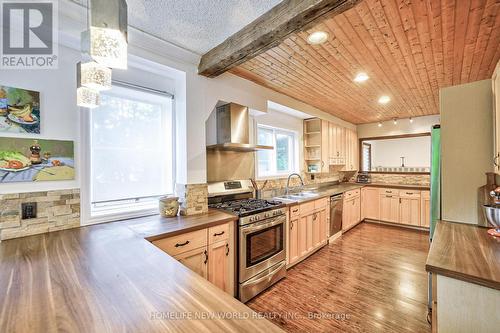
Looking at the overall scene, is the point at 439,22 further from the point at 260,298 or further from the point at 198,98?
the point at 260,298

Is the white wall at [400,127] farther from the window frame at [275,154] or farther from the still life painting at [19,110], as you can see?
the still life painting at [19,110]

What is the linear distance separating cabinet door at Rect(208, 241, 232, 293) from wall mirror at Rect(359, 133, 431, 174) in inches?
199

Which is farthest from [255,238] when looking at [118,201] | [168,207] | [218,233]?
[118,201]

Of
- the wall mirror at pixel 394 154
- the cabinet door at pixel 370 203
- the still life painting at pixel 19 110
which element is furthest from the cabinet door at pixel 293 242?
the wall mirror at pixel 394 154

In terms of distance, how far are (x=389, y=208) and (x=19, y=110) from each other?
6.10 meters

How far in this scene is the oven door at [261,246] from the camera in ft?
7.16

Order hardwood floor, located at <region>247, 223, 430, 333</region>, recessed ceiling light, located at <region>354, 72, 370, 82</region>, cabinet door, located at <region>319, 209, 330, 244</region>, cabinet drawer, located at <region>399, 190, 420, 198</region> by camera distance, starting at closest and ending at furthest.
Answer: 1. hardwood floor, located at <region>247, 223, 430, 333</region>
2. recessed ceiling light, located at <region>354, 72, 370, 82</region>
3. cabinet door, located at <region>319, 209, 330, 244</region>
4. cabinet drawer, located at <region>399, 190, 420, 198</region>

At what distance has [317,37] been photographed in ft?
5.90

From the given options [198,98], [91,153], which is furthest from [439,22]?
[91,153]

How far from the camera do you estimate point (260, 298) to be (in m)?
2.29

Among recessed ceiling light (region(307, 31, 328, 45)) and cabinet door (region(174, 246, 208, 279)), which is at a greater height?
recessed ceiling light (region(307, 31, 328, 45))

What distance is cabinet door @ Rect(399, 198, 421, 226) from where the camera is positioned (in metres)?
4.52

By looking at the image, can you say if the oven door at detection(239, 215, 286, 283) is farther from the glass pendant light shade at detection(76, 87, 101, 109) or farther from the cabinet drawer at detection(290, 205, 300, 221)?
the glass pendant light shade at detection(76, 87, 101, 109)

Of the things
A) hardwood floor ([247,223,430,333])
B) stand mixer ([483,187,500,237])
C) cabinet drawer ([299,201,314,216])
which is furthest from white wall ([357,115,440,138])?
stand mixer ([483,187,500,237])
